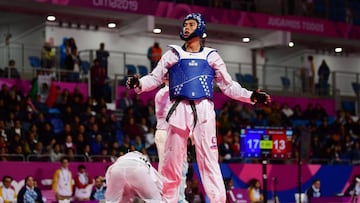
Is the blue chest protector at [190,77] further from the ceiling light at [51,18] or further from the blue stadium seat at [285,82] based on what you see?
the blue stadium seat at [285,82]

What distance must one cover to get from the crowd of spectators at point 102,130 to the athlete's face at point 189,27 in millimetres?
8945

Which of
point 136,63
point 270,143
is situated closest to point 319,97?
point 136,63

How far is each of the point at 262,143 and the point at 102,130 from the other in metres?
6.46

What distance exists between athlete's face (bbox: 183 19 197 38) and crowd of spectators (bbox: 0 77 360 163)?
352 inches

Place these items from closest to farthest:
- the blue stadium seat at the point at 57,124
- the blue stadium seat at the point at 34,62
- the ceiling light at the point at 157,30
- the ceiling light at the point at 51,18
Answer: the blue stadium seat at the point at 57,124
the blue stadium seat at the point at 34,62
the ceiling light at the point at 51,18
the ceiling light at the point at 157,30

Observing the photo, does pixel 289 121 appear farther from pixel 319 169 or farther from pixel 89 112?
pixel 89 112

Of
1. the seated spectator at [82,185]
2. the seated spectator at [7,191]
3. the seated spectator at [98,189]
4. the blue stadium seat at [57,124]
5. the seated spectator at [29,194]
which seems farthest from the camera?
the blue stadium seat at [57,124]

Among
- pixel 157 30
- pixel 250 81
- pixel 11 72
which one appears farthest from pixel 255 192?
pixel 250 81

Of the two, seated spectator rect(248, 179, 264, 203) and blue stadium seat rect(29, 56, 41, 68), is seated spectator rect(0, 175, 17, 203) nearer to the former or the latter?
seated spectator rect(248, 179, 264, 203)

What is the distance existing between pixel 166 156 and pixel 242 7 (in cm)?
2177

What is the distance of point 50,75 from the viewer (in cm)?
2512

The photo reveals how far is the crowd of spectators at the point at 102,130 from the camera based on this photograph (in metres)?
20.3

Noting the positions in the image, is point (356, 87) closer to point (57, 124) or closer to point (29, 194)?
point (57, 124)

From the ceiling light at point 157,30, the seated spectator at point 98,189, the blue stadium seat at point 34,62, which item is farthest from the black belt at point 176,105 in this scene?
the ceiling light at point 157,30
